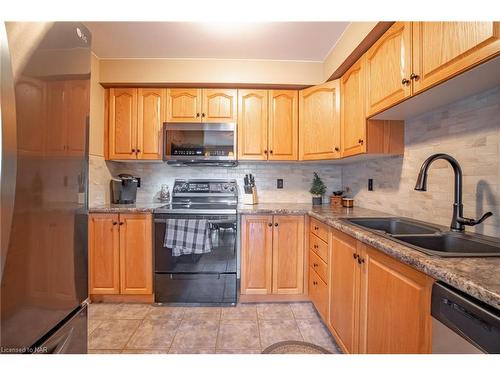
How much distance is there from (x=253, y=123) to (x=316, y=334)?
1987 millimetres

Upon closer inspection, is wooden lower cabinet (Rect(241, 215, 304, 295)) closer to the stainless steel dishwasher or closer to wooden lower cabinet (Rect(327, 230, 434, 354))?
wooden lower cabinet (Rect(327, 230, 434, 354))

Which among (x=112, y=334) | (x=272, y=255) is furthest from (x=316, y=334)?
(x=112, y=334)

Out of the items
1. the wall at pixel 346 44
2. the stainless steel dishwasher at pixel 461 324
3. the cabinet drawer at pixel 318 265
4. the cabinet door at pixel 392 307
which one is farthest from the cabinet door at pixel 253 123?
the stainless steel dishwasher at pixel 461 324

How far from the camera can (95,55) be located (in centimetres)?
221

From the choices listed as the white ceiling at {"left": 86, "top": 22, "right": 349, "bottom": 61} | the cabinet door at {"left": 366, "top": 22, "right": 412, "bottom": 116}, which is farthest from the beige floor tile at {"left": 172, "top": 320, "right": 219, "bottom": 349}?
the white ceiling at {"left": 86, "top": 22, "right": 349, "bottom": 61}

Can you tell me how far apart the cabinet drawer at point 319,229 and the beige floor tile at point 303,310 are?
72cm

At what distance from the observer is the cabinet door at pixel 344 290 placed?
1266 millimetres

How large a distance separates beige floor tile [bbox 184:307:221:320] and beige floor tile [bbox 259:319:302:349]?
0.40 meters

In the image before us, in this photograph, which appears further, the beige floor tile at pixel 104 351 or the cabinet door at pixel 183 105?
the cabinet door at pixel 183 105

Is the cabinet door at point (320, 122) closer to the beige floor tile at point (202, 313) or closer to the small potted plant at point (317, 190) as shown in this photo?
the small potted plant at point (317, 190)

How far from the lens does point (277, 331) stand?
1735mm

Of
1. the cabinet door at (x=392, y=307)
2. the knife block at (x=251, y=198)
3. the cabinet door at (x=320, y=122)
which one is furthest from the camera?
the knife block at (x=251, y=198)
